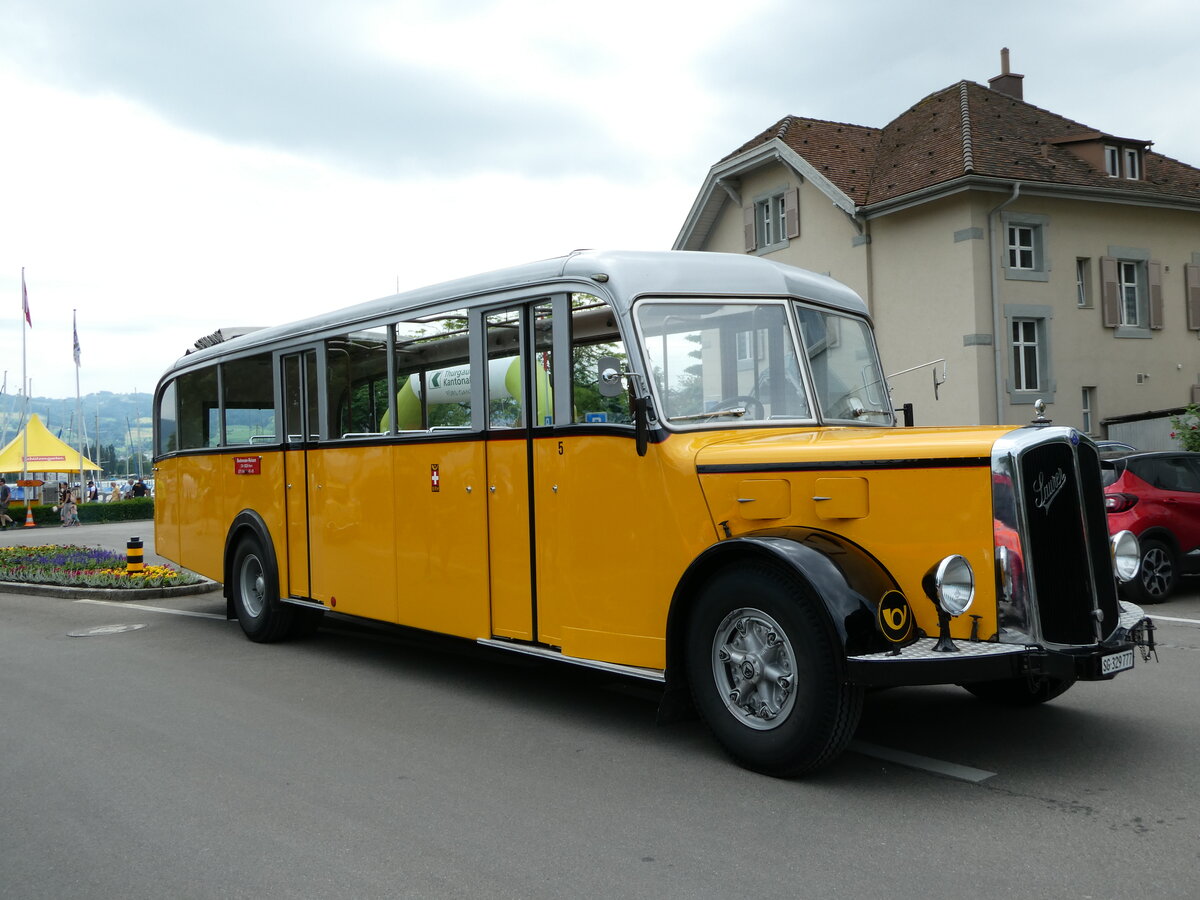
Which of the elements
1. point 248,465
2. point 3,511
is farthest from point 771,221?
point 3,511

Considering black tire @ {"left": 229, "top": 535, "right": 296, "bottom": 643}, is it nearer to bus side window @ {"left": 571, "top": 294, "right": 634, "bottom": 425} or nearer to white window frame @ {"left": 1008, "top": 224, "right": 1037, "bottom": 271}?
bus side window @ {"left": 571, "top": 294, "right": 634, "bottom": 425}

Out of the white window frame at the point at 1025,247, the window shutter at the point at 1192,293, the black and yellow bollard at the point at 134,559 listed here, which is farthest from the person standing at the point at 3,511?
the window shutter at the point at 1192,293

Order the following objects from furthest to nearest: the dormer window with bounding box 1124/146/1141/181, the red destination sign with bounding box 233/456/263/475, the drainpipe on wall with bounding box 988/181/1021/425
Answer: the dormer window with bounding box 1124/146/1141/181
the drainpipe on wall with bounding box 988/181/1021/425
the red destination sign with bounding box 233/456/263/475

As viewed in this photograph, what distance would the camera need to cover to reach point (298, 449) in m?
9.62

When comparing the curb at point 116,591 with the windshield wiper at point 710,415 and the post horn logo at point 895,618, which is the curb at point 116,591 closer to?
the windshield wiper at point 710,415

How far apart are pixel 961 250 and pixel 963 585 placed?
23.0 metres

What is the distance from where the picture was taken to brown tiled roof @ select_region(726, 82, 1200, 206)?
2689cm

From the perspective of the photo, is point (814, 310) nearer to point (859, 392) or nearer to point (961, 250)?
point (859, 392)

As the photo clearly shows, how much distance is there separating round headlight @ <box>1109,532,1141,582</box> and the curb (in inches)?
437

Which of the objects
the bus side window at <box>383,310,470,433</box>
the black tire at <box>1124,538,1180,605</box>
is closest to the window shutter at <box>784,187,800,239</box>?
the black tire at <box>1124,538,1180,605</box>

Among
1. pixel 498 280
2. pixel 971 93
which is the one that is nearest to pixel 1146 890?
pixel 498 280

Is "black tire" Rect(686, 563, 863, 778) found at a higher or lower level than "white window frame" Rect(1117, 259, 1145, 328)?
lower

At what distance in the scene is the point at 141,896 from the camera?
4.17m

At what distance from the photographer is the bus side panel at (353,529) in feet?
27.2
